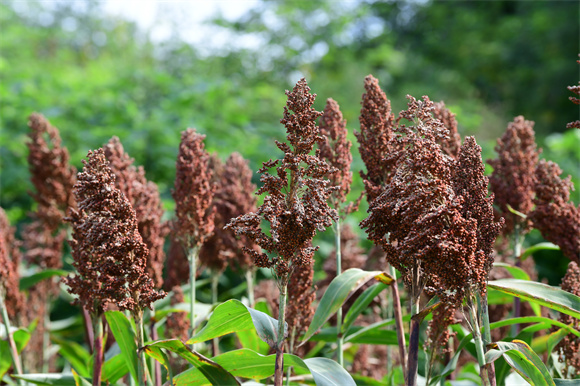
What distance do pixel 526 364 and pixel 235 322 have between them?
912 mm

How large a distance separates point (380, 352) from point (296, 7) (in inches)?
581

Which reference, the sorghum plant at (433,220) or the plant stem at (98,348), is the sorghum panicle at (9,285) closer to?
the plant stem at (98,348)

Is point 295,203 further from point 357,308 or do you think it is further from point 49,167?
point 49,167

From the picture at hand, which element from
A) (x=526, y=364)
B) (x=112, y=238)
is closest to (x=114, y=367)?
(x=112, y=238)

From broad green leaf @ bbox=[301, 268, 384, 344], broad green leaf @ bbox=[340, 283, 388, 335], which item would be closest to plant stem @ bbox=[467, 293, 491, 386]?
broad green leaf @ bbox=[301, 268, 384, 344]

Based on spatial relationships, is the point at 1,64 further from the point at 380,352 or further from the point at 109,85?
the point at 380,352

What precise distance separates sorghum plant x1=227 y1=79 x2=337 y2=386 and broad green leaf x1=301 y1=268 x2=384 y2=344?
12 cm

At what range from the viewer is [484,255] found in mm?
1704

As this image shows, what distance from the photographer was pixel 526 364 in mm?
1685

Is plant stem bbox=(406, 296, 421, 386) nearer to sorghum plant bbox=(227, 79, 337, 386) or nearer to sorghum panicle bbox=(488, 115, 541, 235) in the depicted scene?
sorghum plant bbox=(227, 79, 337, 386)

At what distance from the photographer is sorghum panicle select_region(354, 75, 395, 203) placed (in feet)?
7.34

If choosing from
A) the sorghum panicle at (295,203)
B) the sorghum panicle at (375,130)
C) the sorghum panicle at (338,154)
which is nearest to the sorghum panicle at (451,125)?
the sorghum panicle at (375,130)

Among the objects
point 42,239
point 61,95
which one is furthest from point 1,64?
point 42,239

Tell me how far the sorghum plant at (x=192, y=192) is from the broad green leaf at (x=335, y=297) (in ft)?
2.81
